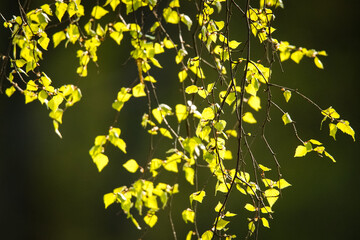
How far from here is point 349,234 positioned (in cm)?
202

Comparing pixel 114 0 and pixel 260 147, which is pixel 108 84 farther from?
pixel 114 0

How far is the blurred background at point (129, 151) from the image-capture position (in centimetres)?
200

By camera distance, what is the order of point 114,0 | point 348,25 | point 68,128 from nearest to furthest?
point 114,0, point 348,25, point 68,128

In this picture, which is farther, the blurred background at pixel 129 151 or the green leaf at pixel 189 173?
the blurred background at pixel 129 151

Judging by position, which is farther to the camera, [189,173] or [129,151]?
[129,151]

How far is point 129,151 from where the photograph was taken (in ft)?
7.50

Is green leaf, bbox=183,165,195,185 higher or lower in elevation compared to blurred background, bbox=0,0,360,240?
higher

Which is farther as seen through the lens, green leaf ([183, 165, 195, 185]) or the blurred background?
the blurred background

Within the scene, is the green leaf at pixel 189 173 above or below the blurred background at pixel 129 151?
above

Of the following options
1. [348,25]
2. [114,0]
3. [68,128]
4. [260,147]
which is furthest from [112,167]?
[348,25]

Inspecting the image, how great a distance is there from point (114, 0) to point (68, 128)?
1268 mm

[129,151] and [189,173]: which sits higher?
[189,173]

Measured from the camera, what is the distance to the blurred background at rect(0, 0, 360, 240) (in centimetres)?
200

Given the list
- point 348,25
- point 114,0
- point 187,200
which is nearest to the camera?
point 114,0
